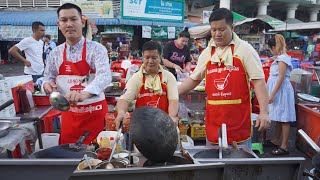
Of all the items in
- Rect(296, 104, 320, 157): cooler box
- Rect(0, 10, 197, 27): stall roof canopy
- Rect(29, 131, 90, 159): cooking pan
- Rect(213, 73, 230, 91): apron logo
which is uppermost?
Rect(0, 10, 197, 27): stall roof canopy

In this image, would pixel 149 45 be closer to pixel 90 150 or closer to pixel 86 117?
pixel 86 117

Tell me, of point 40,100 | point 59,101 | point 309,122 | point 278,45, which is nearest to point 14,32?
point 40,100

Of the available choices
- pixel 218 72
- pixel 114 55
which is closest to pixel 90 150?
pixel 218 72

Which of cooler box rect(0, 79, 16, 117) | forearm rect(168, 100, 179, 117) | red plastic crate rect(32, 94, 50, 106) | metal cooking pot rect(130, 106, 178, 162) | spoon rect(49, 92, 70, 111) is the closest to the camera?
metal cooking pot rect(130, 106, 178, 162)

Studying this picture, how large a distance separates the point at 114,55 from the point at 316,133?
235 inches

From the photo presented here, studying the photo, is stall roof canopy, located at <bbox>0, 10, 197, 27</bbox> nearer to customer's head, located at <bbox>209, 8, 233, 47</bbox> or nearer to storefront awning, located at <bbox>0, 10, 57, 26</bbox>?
storefront awning, located at <bbox>0, 10, 57, 26</bbox>

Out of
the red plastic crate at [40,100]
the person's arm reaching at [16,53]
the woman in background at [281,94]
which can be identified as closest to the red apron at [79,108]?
the red plastic crate at [40,100]

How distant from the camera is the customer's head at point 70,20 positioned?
2.06 metres

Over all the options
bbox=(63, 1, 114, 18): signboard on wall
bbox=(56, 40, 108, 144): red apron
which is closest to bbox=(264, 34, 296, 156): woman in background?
bbox=(56, 40, 108, 144): red apron

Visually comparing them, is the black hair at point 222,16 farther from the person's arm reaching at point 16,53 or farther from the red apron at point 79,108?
the person's arm reaching at point 16,53

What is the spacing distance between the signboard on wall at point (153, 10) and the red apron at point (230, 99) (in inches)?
488

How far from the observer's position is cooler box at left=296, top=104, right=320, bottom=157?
13.0 feet

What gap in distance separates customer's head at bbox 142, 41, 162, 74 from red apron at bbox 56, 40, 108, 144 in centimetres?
47

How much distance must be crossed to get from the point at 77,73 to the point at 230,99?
120cm
